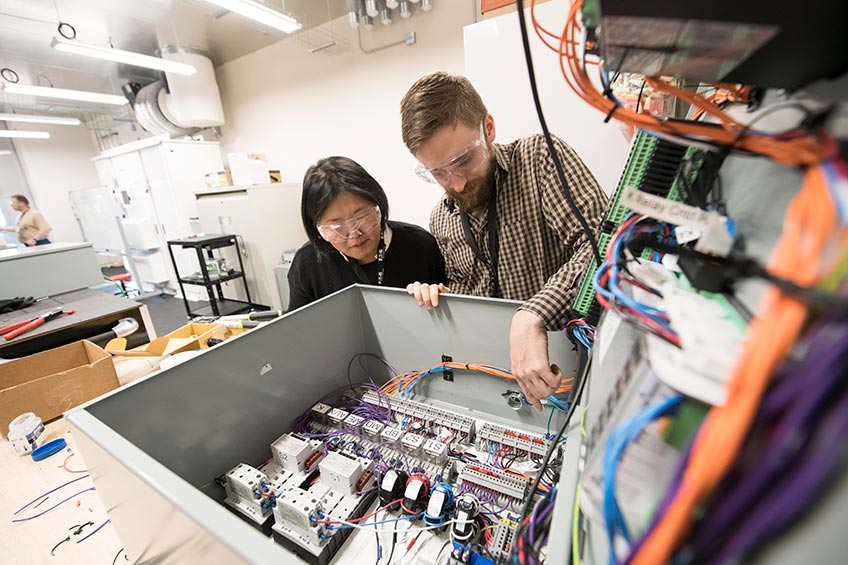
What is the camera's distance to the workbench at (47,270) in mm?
1986

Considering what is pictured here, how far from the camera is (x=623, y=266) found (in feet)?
1.16

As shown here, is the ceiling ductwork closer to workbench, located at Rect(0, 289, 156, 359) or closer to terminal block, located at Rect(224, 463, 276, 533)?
workbench, located at Rect(0, 289, 156, 359)

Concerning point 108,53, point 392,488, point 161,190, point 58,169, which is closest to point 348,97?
point 108,53

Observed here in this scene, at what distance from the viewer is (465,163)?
0.90 m

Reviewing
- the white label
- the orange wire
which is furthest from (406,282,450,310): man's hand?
the orange wire

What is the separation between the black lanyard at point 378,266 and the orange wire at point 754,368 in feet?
3.78

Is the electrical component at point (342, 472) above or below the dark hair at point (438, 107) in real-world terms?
below

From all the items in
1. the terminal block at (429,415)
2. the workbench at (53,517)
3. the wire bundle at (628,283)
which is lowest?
the workbench at (53,517)

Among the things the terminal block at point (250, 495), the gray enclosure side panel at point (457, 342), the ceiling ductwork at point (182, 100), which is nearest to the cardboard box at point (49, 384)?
the terminal block at point (250, 495)

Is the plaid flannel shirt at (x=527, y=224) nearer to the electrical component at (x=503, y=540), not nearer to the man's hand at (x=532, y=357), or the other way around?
the man's hand at (x=532, y=357)

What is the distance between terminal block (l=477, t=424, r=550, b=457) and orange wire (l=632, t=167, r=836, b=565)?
601 millimetres

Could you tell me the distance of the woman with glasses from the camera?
1.11 meters

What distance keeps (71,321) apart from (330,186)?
4.94ft

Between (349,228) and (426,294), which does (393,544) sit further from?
(349,228)
